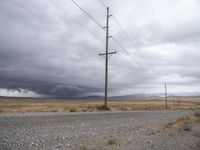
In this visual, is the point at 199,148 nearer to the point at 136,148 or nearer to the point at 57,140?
the point at 136,148

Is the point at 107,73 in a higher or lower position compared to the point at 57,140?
higher

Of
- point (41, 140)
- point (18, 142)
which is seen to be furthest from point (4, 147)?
point (41, 140)

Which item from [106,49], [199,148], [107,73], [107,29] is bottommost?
[199,148]

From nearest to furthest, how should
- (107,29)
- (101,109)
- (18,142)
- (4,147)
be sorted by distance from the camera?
(4,147)
(18,142)
(101,109)
(107,29)

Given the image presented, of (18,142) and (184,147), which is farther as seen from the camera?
(184,147)

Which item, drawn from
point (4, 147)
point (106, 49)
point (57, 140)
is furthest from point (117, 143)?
point (106, 49)

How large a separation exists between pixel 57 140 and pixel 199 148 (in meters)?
6.43

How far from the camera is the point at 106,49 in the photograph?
153 feet

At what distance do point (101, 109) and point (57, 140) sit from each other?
33104 millimetres

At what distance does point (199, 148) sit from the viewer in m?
11.1

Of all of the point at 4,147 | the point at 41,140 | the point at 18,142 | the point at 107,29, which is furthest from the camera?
the point at 107,29

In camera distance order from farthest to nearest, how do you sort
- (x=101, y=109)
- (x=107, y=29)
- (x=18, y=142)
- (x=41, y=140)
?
(x=107, y=29) < (x=101, y=109) < (x=41, y=140) < (x=18, y=142)

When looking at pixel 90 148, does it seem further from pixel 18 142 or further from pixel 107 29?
pixel 107 29

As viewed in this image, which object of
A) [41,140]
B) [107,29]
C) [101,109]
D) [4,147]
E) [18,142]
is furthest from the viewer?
[107,29]
